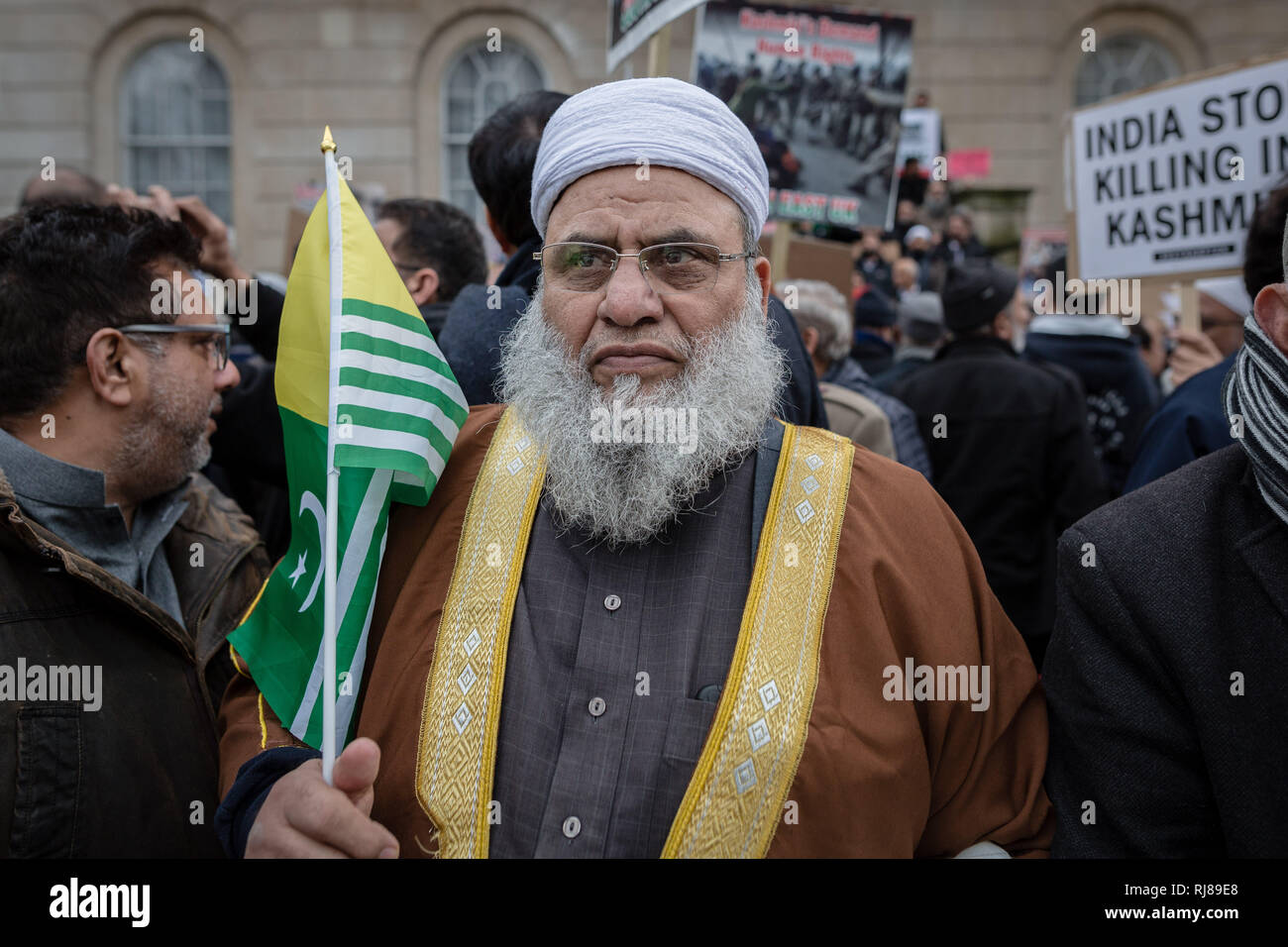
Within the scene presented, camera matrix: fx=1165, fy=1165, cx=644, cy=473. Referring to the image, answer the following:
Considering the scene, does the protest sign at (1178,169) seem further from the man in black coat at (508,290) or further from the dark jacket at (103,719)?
the dark jacket at (103,719)

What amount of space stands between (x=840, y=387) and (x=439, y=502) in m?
2.49

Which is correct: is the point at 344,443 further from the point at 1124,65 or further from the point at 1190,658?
the point at 1124,65

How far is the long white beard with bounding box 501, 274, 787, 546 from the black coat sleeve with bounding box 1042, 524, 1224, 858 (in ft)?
1.94

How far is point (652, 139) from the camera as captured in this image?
6.53 feet

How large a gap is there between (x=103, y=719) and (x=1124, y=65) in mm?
16452

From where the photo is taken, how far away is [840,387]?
14.1ft

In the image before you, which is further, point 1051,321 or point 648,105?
point 1051,321

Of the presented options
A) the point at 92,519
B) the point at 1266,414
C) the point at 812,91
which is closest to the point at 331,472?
the point at 92,519

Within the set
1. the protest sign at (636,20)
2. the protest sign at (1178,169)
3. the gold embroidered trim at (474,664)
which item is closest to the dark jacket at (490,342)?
the gold embroidered trim at (474,664)

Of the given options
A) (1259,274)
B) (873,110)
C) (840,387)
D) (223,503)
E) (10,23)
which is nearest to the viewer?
(1259,274)

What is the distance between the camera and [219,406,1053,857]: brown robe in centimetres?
178

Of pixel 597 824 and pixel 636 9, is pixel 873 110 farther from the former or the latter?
pixel 597 824

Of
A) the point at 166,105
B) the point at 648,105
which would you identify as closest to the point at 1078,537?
the point at 648,105

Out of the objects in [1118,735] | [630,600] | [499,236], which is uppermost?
[499,236]
